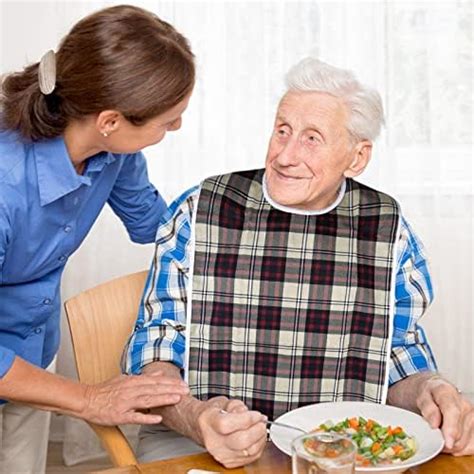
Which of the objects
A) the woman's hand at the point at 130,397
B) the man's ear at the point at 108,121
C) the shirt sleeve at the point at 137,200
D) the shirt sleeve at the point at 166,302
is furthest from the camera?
the shirt sleeve at the point at 137,200

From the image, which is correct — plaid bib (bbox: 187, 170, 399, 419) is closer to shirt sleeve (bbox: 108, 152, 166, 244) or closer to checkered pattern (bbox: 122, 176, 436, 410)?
checkered pattern (bbox: 122, 176, 436, 410)

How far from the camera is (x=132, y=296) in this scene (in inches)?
Result: 87.8

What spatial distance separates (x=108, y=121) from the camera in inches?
77.0

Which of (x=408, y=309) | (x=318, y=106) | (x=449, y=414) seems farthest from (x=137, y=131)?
(x=449, y=414)

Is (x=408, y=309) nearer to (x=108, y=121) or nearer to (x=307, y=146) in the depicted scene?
(x=307, y=146)

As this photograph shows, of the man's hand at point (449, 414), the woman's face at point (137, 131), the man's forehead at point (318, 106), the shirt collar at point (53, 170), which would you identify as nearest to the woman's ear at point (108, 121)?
the woman's face at point (137, 131)

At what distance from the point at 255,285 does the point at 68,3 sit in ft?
5.76

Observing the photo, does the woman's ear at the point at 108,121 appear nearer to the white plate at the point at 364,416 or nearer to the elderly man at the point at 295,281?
the elderly man at the point at 295,281

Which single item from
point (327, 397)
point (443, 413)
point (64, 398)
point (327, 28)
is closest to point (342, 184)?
point (327, 397)

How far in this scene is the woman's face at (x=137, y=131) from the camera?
6.46 ft

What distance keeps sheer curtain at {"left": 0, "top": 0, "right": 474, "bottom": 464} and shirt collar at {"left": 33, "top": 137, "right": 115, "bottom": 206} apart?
1509mm

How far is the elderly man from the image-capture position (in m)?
2.05

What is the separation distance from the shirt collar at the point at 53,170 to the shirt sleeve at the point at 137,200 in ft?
1.03

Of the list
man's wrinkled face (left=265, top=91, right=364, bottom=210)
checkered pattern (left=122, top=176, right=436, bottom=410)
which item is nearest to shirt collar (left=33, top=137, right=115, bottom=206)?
checkered pattern (left=122, top=176, right=436, bottom=410)
